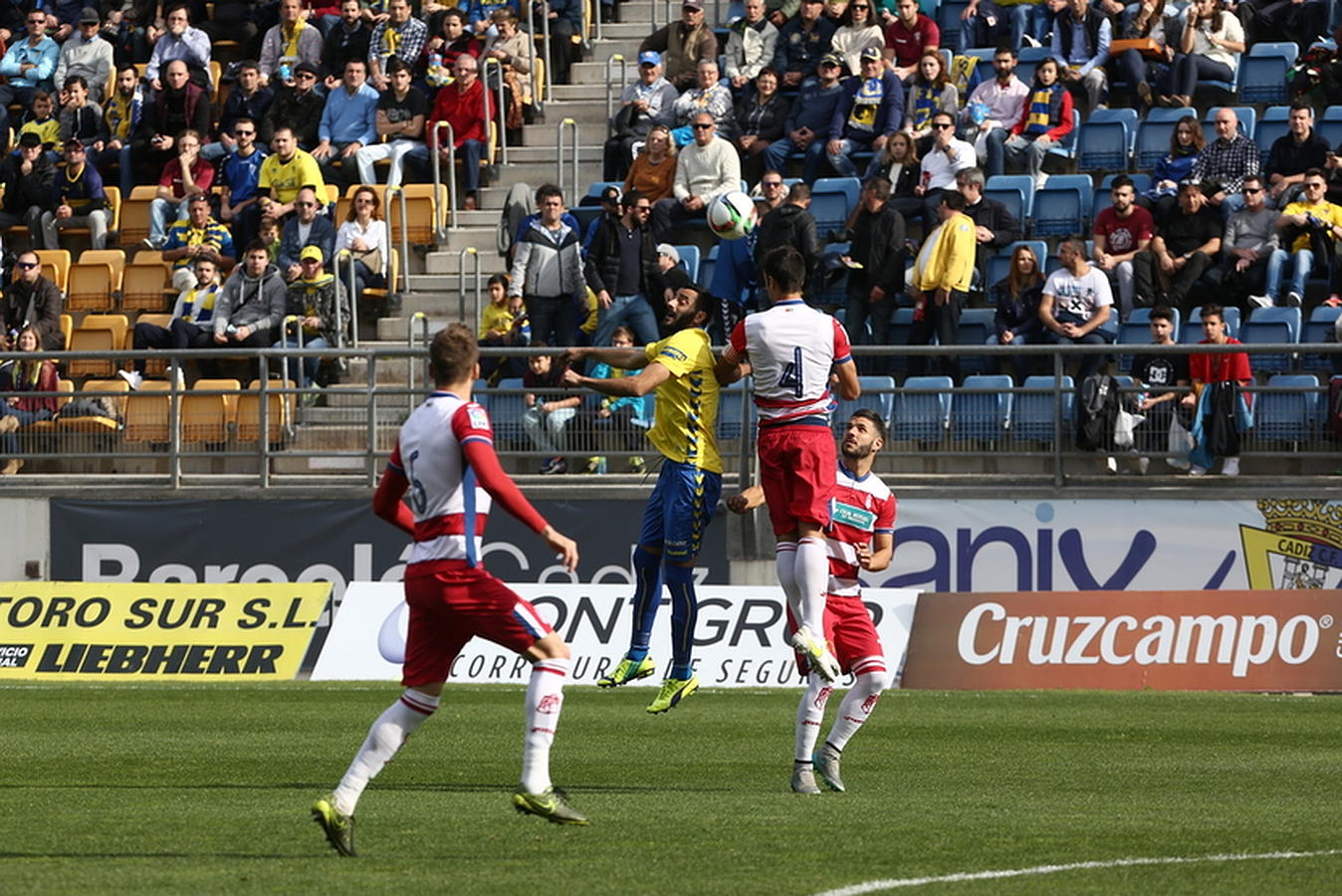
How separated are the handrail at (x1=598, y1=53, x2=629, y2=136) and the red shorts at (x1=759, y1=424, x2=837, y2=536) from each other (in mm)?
14699

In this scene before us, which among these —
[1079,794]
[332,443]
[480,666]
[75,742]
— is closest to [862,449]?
[1079,794]

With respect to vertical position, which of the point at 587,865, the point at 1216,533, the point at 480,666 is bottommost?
the point at 480,666

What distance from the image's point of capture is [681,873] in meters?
7.32

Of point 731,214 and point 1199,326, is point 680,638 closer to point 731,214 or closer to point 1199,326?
point 731,214

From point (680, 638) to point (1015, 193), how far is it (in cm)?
1082

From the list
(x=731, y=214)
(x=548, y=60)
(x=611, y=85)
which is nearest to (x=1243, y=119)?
(x=731, y=214)

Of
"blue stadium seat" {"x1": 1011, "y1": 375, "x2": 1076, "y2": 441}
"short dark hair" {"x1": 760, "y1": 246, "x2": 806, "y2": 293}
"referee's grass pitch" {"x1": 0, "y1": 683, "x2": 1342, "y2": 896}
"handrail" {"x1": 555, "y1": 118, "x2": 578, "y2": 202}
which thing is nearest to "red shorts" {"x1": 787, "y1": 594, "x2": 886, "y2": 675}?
"referee's grass pitch" {"x1": 0, "y1": 683, "x2": 1342, "y2": 896}

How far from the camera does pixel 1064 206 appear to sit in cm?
2161

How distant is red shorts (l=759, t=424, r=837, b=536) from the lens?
10.6 m

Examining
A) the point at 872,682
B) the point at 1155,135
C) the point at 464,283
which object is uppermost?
the point at 1155,135

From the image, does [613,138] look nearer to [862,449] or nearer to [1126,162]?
[1126,162]

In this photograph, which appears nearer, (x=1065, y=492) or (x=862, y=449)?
(x=862, y=449)

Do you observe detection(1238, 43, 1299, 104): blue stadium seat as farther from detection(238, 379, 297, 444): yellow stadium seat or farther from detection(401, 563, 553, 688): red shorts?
detection(401, 563, 553, 688): red shorts

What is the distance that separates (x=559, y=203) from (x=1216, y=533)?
25.2ft
